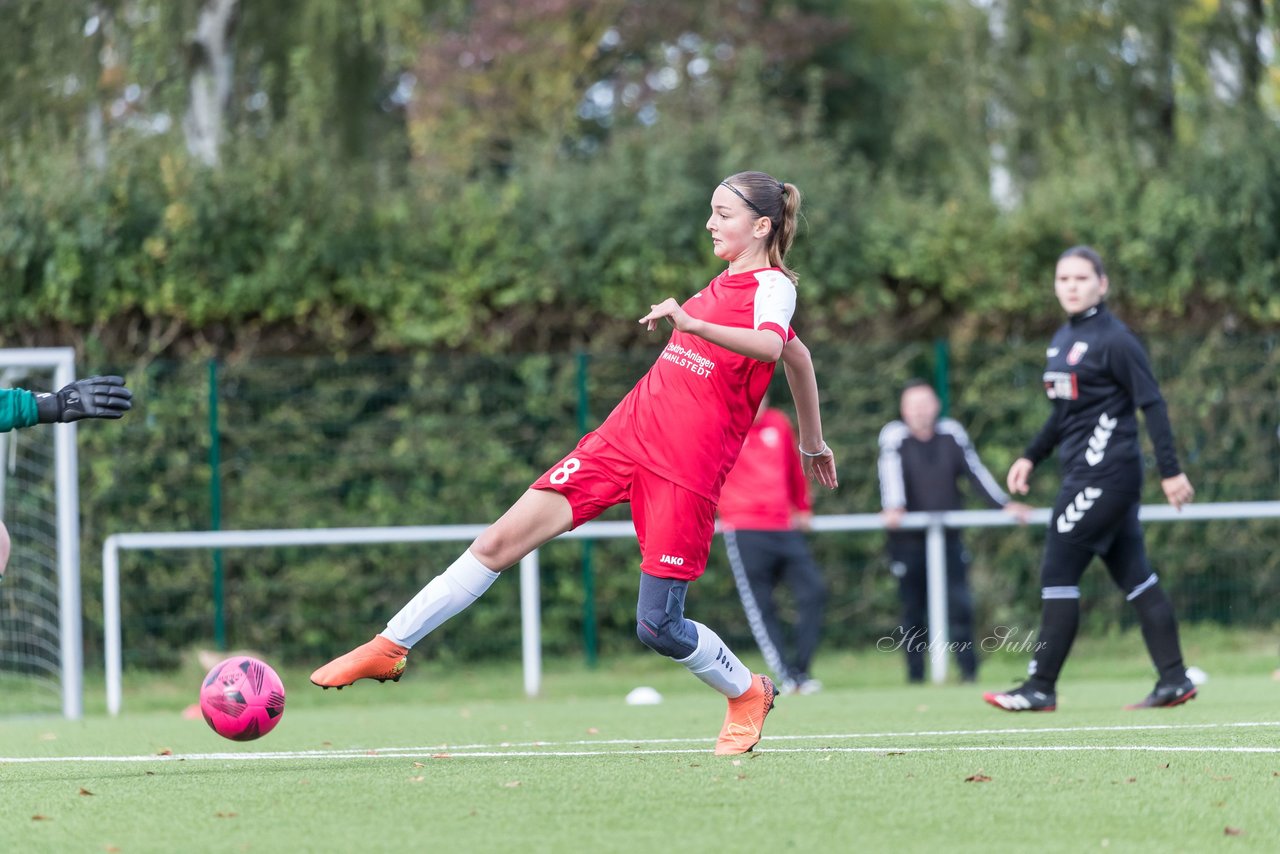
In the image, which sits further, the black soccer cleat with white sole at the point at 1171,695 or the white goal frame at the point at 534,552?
the white goal frame at the point at 534,552

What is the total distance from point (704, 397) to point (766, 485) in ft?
19.3

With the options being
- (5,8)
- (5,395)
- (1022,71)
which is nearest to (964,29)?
(1022,71)

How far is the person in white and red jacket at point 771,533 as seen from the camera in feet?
37.7

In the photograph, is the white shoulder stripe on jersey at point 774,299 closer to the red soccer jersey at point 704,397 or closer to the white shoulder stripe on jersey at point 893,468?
the red soccer jersey at point 704,397

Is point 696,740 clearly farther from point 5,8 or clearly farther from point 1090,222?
point 5,8

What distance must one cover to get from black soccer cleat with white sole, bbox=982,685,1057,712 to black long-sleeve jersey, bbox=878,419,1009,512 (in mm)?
4091

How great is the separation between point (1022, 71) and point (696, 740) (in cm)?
1304

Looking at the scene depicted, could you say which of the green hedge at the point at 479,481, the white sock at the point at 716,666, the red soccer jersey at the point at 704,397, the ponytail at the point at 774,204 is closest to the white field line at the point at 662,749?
the white sock at the point at 716,666

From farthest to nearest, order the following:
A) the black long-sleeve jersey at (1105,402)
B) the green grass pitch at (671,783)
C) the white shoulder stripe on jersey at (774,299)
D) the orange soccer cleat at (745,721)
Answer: the black long-sleeve jersey at (1105,402), the orange soccer cleat at (745,721), the white shoulder stripe on jersey at (774,299), the green grass pitch at (671,783)

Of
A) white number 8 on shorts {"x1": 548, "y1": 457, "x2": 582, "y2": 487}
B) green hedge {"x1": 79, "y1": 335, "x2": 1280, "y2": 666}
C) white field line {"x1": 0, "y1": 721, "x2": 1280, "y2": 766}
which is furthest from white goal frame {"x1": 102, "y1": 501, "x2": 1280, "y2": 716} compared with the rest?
white number 8 on shorts {"x1": 548, "y1": 457, "x2": 582, "y2": 487}

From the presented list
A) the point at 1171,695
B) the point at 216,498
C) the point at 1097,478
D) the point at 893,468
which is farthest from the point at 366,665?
the point at 216,498

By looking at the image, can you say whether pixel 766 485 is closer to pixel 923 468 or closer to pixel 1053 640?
pixel 923 468

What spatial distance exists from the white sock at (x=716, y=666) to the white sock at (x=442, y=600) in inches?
29.0

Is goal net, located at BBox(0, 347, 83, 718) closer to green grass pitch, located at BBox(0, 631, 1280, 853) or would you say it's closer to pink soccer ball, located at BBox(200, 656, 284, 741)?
green grass pitch, located at BBox(0, 631, 1280, 853)
